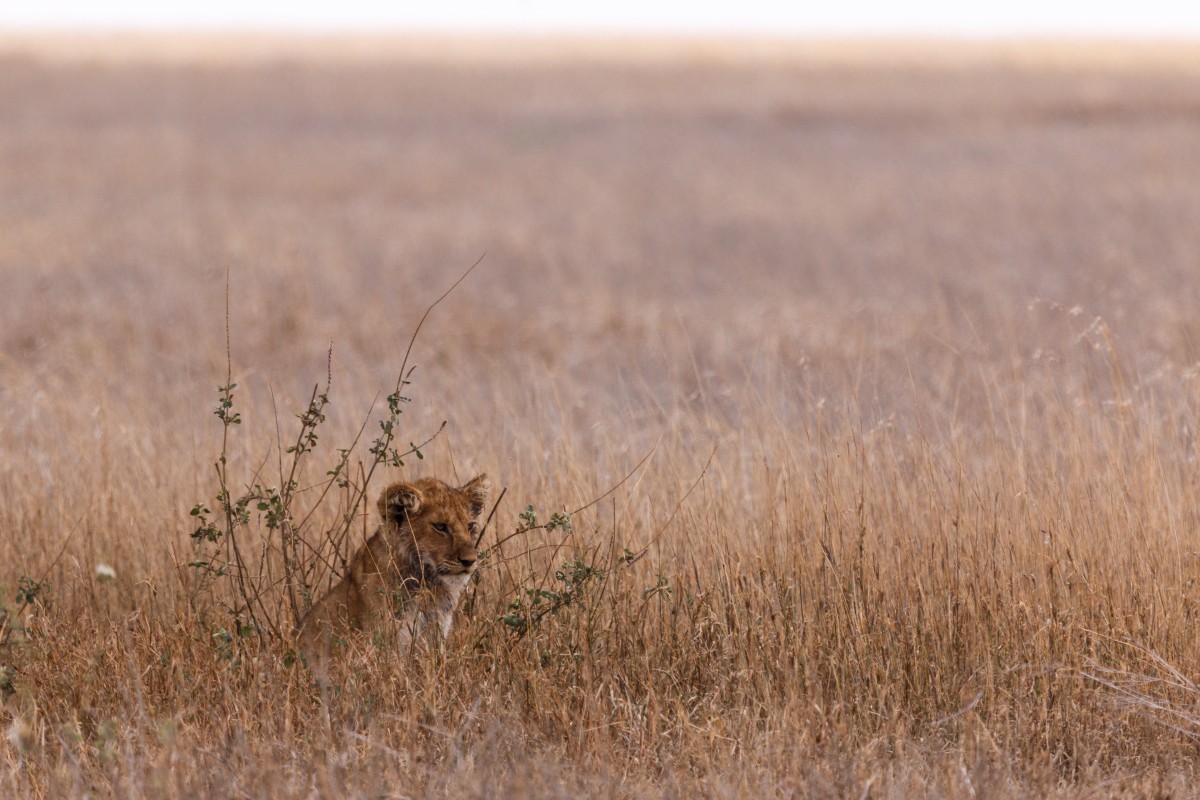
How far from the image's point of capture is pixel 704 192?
2027 cm

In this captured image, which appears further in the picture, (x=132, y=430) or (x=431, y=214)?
(x=431, y=214)

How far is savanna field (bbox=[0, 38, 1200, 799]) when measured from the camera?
14.1ft

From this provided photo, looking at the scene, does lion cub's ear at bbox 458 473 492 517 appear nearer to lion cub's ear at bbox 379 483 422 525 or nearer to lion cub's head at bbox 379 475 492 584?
lion cub's head at bbox 379 475 492 584

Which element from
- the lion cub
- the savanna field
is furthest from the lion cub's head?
the savanna field

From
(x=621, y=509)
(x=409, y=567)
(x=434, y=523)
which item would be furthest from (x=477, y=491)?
(x=621, y=509)

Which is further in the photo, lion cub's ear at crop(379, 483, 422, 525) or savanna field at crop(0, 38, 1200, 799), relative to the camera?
lion cub's ear at crop(379, 483, 422, 525)

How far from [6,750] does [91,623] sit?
0.99 m

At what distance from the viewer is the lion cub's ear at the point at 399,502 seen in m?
4.70

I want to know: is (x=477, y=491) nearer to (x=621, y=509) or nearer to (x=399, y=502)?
(x=399, y=502)

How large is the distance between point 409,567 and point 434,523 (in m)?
0.22

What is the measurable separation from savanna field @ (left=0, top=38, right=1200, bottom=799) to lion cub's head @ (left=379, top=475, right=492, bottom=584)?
0.38 feet

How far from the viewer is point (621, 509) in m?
5.66

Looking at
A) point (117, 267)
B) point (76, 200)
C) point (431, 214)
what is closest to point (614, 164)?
point (431, 214)

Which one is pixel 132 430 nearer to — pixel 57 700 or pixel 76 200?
pixel 57 700
